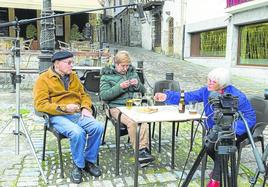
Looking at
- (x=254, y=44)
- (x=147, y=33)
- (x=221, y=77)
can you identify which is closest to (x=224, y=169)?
(x=221, y=77)

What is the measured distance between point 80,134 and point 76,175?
41cm

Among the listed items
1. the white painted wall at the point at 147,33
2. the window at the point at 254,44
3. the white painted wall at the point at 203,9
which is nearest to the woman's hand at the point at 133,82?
the window at the point at 254,44

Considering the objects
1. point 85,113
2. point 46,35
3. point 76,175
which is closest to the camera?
point 76,175

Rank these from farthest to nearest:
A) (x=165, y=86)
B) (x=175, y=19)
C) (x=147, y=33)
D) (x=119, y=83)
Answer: (x=147, y=33)
(x=175, y=19)
(x=165, y=86)
(x=119, y=83)

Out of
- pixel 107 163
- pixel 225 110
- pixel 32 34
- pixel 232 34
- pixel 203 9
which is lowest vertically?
pixel 107 163

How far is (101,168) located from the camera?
3965mm

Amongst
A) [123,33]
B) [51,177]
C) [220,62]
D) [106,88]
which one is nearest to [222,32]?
[220,62]

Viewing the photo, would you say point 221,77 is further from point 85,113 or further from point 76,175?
point 76,175

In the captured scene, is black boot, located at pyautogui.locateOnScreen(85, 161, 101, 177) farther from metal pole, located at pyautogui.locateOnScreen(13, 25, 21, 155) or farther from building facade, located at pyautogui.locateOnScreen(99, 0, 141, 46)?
building facade, located at pyautogui.locateOnScreen(99, 0, 141, 46)

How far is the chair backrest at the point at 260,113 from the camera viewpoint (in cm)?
346

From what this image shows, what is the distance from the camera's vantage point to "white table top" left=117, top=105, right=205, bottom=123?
3252 millimetres

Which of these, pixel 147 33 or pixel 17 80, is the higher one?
pixel 147 33

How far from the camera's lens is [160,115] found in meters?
3.43

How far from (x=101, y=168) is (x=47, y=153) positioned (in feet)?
2.82
